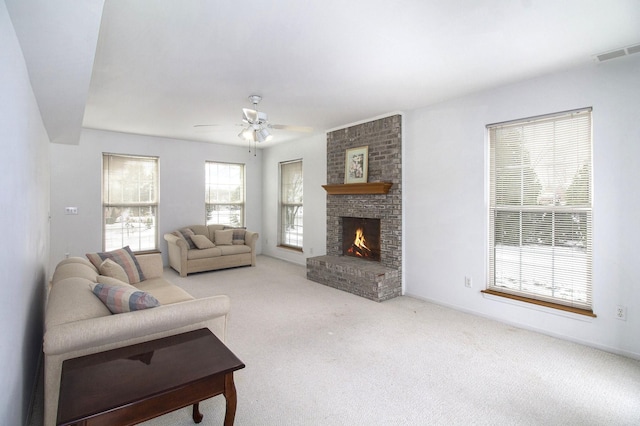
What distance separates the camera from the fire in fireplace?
17.3 feet

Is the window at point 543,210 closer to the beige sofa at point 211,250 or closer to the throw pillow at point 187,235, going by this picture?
the beige sofa at point 211,250

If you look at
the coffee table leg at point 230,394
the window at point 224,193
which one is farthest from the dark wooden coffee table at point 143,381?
the window at point 224,193

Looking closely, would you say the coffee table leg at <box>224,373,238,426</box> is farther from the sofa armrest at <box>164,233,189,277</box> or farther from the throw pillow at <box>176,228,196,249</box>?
the throw pillow at <box>176,228,196,249</box>

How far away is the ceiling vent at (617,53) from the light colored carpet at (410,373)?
8.51ft

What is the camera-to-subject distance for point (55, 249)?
5496 millimetres

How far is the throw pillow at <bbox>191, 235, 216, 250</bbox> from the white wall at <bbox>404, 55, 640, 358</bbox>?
12.1 ft

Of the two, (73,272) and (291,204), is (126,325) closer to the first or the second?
(73,272)

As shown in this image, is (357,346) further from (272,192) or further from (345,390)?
(272,192)

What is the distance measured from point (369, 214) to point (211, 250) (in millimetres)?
3048

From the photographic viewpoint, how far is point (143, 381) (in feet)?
4.88

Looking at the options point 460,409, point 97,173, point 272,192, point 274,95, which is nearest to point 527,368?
point 460,409

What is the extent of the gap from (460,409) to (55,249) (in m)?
6.35

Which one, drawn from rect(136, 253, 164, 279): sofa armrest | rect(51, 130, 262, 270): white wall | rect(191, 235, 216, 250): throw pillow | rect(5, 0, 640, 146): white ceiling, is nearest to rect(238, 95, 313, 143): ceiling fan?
rect(5, 0, 640, 146): white ceiling

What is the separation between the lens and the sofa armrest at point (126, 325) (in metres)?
1.66
